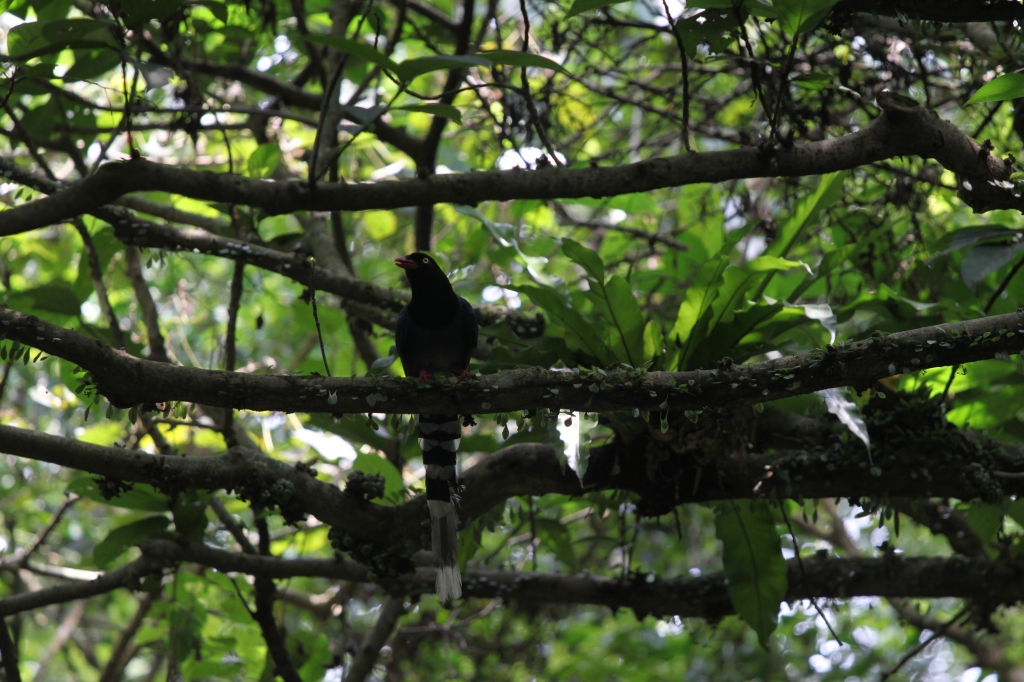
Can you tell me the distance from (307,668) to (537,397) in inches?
90.3

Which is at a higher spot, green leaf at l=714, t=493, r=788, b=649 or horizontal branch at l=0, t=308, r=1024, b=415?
horizontal branch at l=0, t=308, r=1024, b=415

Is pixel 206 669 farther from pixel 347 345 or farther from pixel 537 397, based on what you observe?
pixel 537 397

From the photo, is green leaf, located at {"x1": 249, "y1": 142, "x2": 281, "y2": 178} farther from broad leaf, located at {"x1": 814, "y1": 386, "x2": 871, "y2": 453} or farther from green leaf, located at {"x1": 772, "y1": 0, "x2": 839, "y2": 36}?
broad leaf, located at {"x1": 814, "y1": 386, "x2": 871, "y2": 453}

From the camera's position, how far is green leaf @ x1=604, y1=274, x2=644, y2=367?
2953 millimetres

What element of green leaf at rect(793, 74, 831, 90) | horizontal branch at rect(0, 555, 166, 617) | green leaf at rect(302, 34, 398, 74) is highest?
green leaf at rect(793, 74, 831, 90)

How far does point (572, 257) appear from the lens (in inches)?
120

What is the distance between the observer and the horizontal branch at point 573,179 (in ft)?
8.50

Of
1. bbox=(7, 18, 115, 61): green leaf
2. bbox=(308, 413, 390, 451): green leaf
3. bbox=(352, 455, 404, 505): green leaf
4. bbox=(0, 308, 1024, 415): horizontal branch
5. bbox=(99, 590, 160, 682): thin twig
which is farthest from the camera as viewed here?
bbox=(99, 590, 160, 682): thin twig

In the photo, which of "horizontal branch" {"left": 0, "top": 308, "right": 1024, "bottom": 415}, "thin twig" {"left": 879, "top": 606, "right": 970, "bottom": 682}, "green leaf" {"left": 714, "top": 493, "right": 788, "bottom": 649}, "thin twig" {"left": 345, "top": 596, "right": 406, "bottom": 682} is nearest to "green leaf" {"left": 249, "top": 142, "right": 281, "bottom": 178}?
"horizontal branch" {"left": 0, "top": 308, "right": 1024, "bottom": 415}

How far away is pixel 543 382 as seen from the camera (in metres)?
2.28

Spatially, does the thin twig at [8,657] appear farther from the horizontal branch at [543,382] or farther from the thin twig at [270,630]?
the horizontal branch at [543,382]

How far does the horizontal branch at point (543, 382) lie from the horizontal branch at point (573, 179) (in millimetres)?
634

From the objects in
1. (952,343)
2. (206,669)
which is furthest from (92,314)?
(952,343)

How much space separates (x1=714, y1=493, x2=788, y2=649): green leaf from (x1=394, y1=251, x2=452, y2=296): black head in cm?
141
